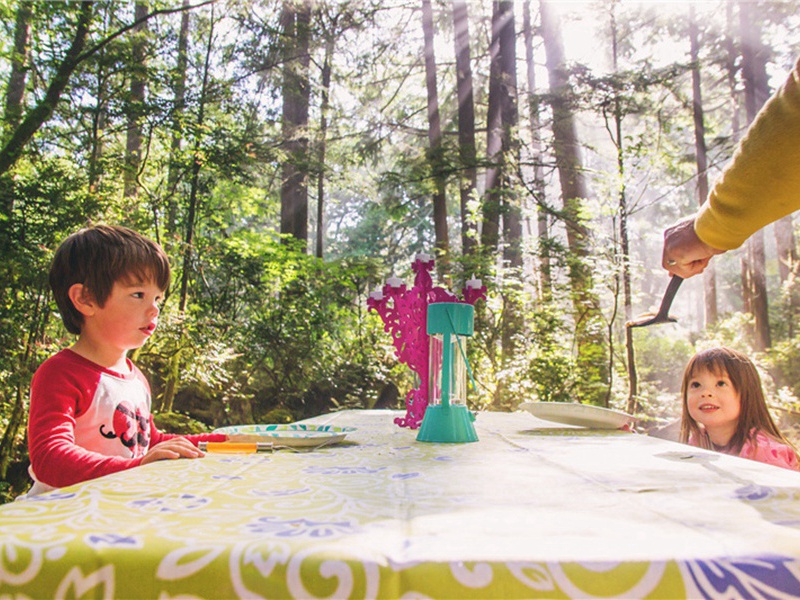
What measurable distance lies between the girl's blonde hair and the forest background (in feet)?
10.5

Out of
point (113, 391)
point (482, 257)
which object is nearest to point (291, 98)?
point (482, 257)

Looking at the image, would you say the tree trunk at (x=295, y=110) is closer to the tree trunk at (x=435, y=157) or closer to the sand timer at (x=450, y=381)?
the tree trunk at (x=435, y=157)

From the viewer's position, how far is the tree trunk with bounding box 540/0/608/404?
6152 millimetres

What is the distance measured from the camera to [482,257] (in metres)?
7.08

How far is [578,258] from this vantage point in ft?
21.0

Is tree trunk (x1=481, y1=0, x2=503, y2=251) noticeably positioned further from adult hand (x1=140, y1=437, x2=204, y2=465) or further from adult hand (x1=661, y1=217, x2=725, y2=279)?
adult hand (x1=140, y1=437, x2=204, y2=465)

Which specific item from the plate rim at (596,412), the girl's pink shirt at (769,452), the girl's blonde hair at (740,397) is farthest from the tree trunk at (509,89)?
the plate rim at (596,412)

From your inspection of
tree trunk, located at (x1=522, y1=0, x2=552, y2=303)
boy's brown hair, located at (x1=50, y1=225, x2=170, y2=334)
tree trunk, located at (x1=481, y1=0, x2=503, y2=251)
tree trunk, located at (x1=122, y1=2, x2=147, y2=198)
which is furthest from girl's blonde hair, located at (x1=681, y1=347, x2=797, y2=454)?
tree trunk, located at (x1=481, y1=0, x2=503, y2=251)

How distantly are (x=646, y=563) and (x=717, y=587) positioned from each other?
0.16 ft

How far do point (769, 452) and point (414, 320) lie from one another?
1080 mm

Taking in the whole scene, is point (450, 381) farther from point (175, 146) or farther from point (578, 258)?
point (578, 258)

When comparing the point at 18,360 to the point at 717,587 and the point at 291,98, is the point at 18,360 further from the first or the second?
the point at 291,98

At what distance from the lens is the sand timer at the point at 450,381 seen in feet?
4.47

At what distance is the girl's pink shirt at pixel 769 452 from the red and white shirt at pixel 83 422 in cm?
149
